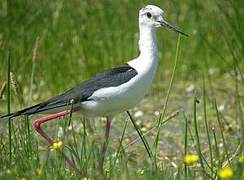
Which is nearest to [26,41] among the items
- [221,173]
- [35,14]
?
[35,14]

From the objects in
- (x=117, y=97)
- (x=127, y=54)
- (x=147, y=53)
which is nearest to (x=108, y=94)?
(x=117, y=97)

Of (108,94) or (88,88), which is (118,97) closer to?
(108,94)

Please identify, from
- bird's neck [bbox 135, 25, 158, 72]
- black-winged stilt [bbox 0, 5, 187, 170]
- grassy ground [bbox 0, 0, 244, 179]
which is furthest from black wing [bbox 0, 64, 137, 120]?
grassy ground [bbox 0, 0, 244, 179]

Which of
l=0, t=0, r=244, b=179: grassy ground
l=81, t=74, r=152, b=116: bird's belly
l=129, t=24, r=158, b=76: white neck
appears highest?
l=0, t=0, r=244, b=179: grassy ground

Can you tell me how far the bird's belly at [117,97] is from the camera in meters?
5.18

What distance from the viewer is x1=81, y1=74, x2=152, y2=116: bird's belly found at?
518 cm

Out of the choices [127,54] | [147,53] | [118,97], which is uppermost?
[127,54]

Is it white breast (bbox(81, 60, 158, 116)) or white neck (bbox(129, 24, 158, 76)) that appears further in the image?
white neck (bbox(129, 24, 158, 76))


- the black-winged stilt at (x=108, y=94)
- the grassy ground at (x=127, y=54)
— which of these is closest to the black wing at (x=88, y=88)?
the black-winged stilt at (x=108, y=94)

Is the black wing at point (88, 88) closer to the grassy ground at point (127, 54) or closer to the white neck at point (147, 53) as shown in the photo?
the white neck at point (147, 53)

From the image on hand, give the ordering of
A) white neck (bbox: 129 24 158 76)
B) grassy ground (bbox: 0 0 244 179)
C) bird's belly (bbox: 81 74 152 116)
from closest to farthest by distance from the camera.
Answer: bird's belly (bbox: 81 74 152 116) < white neck (bbox: 129 24 158 76) < grassy ground (bbox: 0 0 244 179)

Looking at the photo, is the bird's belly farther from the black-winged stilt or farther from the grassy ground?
the grassy ground

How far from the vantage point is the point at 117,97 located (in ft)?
17.0

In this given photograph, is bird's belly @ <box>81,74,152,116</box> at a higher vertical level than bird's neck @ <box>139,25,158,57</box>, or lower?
lower
